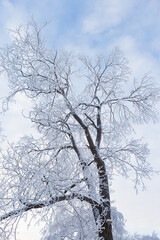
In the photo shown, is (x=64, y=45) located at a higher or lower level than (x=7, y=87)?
higher

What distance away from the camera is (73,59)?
9258mm

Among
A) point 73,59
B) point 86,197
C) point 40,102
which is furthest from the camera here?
point 73,59

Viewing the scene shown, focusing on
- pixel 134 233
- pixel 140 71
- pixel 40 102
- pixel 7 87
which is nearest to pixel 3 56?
pixel 7 87

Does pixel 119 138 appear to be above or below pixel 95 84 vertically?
below

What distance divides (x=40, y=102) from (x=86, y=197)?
3.43m

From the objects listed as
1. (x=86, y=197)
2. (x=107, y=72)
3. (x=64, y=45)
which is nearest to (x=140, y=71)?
(x=107, y=72)

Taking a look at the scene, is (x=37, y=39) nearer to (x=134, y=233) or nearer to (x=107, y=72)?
(x=107, y=72)

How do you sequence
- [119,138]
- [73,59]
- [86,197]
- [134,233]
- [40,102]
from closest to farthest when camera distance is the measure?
[86,197], [40,102], [73,59], [119,138], [134,233]

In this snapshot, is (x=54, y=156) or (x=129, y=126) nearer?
(x=54, y=156)

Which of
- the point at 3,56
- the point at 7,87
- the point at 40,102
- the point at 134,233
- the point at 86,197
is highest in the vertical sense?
the point at 3,56

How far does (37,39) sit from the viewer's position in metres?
8.80

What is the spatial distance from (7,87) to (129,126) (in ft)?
16.1

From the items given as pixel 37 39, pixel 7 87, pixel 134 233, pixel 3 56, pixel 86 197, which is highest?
pixel 37 39

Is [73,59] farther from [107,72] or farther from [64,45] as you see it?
[107,72]
